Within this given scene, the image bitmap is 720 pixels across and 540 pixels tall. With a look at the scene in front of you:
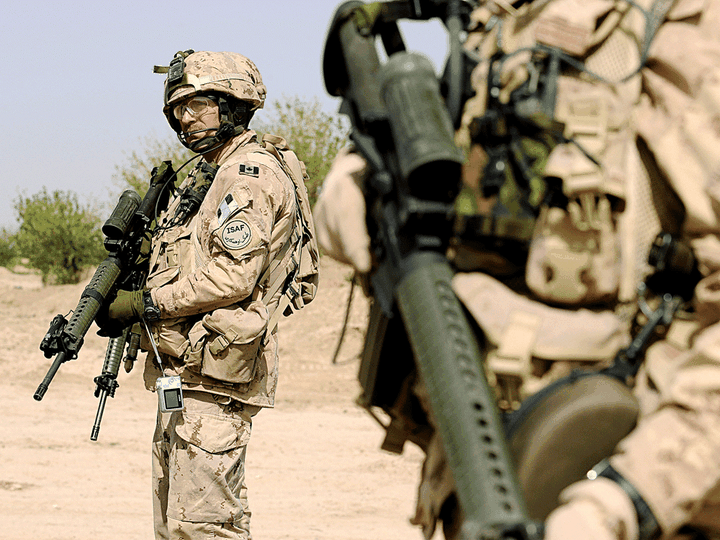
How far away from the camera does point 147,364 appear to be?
351 cm

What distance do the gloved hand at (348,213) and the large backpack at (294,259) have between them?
1.79 m

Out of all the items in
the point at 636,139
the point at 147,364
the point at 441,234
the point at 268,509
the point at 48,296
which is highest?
the point at 636,139

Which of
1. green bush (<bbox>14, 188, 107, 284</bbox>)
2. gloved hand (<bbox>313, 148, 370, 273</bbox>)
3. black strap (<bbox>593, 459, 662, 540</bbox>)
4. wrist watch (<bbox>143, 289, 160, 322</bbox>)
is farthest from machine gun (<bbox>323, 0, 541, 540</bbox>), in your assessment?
green bush (<bbox>14, 188, 107, 284</bbox>)

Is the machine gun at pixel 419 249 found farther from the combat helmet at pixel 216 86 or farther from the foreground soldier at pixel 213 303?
the combat helmet at pixel 216 86

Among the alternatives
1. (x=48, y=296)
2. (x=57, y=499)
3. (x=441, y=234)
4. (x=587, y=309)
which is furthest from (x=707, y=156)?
(x=48, y=296)

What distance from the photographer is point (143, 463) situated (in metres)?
6.89

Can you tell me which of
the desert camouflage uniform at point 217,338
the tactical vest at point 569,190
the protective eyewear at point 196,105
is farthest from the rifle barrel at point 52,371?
the tactical vest at point 569,190

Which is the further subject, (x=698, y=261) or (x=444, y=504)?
(x=444, y=504)

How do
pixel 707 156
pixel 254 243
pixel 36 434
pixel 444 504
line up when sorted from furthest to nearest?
pixel 36 434 → pixel 254 243 → pixel 444 504 → pixel 707 156

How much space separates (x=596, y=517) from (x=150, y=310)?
96.0 inches

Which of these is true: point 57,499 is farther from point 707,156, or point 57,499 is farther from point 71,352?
point 707,156

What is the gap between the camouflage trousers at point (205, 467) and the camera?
318 cm

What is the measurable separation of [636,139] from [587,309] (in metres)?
0.30

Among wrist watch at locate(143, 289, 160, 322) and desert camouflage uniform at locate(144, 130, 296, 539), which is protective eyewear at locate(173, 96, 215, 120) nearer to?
desert camouflage uniform at locate(144, 130, 296, 539)
